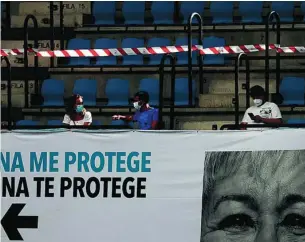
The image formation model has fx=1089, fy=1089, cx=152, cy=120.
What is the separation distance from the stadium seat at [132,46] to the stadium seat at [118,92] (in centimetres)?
104

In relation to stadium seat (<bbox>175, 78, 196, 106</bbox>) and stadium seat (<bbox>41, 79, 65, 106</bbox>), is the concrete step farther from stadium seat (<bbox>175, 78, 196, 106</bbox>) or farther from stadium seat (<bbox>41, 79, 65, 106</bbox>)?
stadium seat (<bbox>41, 79, 65, 106</bbox>)

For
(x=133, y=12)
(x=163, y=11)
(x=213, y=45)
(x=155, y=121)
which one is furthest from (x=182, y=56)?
(x=155, y=121)

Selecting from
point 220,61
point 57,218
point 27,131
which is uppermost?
point 220,61

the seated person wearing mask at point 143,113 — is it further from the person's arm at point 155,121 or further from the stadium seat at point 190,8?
the stadium seat at point 190,8

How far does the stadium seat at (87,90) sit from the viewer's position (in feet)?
55.8

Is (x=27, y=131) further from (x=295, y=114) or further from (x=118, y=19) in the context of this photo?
(x=118, y=19)

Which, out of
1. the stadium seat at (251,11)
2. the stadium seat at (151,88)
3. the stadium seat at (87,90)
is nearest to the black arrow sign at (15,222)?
the stadium seat at (151,88)

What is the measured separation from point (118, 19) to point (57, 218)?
755 cm

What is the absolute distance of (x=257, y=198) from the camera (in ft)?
40.3

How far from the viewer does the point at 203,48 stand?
16.8m

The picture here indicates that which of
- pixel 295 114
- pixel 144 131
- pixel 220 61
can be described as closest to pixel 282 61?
pixel 220 61

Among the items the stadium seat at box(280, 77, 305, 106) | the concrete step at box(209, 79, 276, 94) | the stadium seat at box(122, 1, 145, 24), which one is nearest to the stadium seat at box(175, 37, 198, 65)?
the concrete step at box(209, 79, 276, 94)

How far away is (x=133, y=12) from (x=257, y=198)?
7.55 m

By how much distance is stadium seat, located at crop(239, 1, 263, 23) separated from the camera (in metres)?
18.6
